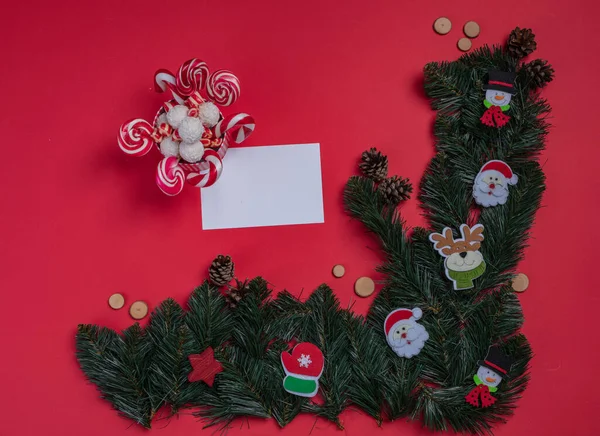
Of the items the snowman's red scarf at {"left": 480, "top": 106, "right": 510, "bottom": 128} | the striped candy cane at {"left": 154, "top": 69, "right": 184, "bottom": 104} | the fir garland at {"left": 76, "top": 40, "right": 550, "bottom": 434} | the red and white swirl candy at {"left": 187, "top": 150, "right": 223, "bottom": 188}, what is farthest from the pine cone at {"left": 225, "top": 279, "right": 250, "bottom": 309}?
the snowman's red scarf at {"left": 480, "top": 106, "right": 510, "bottom": 128}

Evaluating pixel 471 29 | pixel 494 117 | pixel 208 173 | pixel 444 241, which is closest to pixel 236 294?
pixel 208 173

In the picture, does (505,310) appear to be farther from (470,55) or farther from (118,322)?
(118,322)

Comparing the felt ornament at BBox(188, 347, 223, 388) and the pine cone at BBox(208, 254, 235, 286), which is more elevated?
the pine cone at BBox(208, 254, 235, 286)

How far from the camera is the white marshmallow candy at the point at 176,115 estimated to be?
1.28 m

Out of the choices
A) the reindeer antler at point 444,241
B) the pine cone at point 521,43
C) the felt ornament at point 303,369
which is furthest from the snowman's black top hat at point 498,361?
the pine cone at point 521,43

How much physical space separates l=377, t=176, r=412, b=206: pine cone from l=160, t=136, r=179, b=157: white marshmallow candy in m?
0.49

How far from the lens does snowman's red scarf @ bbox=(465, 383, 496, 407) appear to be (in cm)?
130

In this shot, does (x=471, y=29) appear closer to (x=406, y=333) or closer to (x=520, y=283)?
(x=520, y=283)

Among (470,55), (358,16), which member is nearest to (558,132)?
(470,55)

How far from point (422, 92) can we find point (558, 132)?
0.36 m

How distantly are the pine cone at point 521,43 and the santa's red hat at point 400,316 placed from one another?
686 mm

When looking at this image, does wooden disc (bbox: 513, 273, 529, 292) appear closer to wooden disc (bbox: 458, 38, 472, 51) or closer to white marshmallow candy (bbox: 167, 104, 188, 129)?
wooden disc (bbox: 458, 38, 472, 51)

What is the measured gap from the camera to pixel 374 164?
1373 millimetres

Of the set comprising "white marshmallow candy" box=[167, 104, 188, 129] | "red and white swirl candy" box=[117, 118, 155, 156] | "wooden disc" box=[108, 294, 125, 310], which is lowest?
"wooden disc" box=[108, 294, 125, 310]
